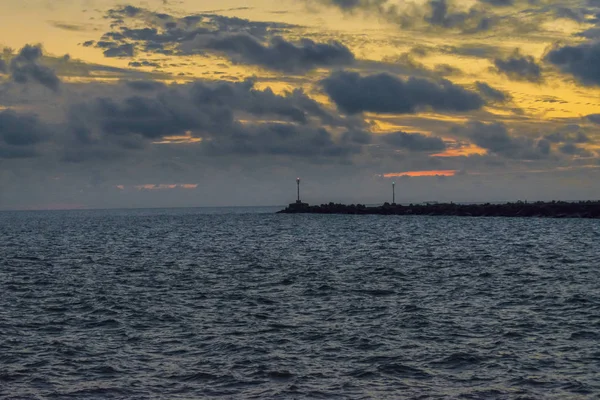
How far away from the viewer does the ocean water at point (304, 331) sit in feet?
55.8

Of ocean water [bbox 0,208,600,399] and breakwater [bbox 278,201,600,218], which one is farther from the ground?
breakwater [bbox 278,201,600,218]

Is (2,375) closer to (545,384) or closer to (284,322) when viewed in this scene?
(284,322)

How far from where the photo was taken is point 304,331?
925 inches

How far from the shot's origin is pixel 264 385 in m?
17.0

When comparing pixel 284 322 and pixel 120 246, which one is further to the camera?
pixel 120 246

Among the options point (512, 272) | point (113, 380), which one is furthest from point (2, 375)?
point (512, 272)

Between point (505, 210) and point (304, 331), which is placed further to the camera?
point (505, 210)

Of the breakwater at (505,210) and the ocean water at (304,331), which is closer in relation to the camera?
the ocean water at (304,331)

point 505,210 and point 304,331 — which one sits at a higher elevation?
point 505,210

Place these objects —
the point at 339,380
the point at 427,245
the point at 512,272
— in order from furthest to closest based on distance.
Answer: the point at 427,245 < the point at 512,272 < the point at 339,380

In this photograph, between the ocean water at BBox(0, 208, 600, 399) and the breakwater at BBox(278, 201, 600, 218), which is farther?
the breakwater at BBox(278, 201, 600, 218)

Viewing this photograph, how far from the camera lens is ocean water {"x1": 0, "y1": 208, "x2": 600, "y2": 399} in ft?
55.8

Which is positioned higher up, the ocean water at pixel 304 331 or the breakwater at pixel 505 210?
the breakwater at pixel 505 210

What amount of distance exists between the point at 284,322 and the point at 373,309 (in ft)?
15.3
